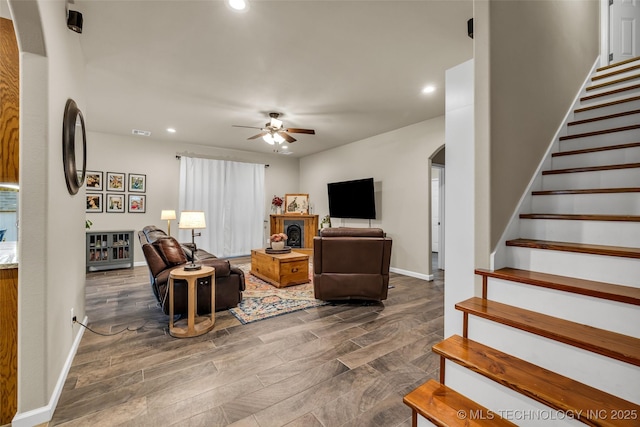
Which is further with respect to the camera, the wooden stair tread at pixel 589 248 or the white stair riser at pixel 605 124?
the white stair riser at pixel 605 124

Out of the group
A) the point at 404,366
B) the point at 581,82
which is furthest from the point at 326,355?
the point at 581,82

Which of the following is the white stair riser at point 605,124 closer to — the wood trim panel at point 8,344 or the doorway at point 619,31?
the doorway at point 619,31

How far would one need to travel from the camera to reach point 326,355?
230 cm

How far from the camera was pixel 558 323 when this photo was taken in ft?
4.31

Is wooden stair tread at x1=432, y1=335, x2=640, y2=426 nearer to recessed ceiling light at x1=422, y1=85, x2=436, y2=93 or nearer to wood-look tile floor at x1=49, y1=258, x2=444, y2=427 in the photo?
wood-look tile floor at x1=49, y1=258, x2=444, y2=427

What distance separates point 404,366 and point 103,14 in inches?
142

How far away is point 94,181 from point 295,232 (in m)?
4.29

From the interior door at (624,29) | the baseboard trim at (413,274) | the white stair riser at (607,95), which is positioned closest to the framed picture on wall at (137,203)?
the baseboard trim at (413,274)

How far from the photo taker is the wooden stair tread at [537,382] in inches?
39.3

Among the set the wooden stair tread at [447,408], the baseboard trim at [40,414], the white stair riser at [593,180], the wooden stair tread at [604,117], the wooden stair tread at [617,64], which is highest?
the wooden stair tread at [617,64]

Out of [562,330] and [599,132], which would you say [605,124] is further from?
[562,330]

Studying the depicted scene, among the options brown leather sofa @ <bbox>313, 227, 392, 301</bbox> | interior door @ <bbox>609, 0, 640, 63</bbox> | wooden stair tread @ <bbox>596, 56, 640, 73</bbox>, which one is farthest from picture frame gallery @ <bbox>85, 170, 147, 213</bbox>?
interior door @ <bbox>609, 0, 640, 63</bbox>

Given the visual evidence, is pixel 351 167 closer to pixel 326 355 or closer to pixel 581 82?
pixel 581 82

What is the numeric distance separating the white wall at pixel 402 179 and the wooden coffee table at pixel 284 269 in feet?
6.57
